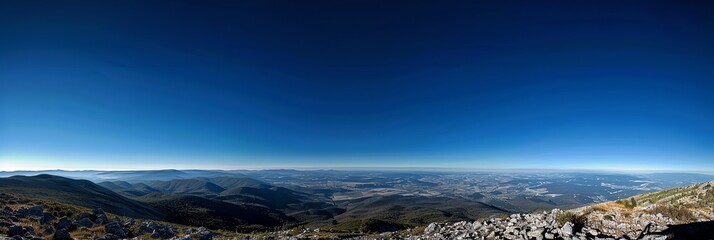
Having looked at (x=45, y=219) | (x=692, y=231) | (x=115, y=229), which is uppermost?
(x=692, y=231)

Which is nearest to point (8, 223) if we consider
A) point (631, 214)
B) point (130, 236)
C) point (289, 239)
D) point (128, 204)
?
point (130, 236)

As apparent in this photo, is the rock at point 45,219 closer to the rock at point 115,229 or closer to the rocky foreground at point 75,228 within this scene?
the rocky foreground at point 75,228

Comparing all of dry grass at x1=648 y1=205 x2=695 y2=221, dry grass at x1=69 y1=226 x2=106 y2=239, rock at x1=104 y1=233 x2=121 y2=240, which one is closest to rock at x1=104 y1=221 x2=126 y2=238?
dry grass at x1=69 y1=226 x2=106 y2=239

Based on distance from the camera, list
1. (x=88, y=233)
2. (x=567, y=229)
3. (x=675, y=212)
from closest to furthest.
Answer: (x=675, y=212), (x=567, y=229), (x=88, y=233)

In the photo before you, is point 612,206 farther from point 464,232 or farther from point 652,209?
point 464,232

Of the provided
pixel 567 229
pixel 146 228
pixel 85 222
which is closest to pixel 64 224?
pixel 85 222

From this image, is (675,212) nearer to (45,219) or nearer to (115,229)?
(115,229)

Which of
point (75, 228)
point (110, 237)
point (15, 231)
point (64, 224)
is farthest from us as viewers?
point (75, 228)
